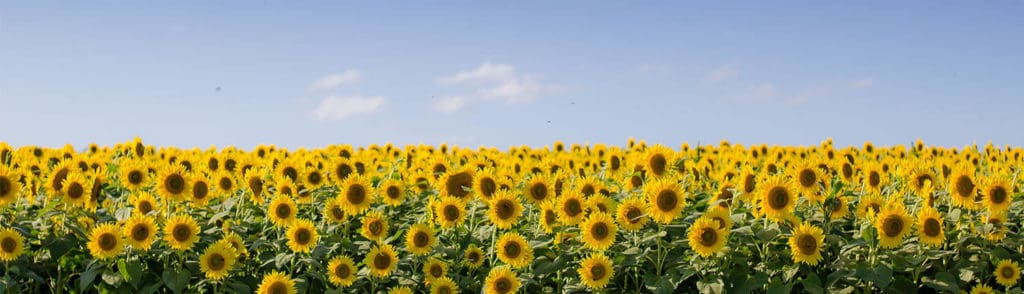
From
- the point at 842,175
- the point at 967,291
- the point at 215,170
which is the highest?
the point at 215,170

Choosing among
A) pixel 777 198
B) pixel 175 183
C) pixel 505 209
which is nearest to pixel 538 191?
pixel 505 209

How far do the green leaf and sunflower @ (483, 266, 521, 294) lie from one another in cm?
313

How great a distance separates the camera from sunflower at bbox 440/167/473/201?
7691mm

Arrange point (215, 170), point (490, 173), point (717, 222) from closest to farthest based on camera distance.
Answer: point (717, 222) → point (490, 173) → point (215, 170)

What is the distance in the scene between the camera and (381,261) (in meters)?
7.00

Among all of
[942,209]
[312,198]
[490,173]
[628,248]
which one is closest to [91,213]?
[312,198]

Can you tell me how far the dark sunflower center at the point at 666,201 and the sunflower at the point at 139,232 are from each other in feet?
11.9

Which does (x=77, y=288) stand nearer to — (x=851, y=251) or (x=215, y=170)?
(x=215, y=170)

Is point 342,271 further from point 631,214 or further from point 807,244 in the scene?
point 807,244

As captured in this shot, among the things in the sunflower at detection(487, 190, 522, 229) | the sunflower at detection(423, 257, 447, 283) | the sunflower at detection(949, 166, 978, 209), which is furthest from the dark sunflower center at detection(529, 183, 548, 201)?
the sunflower at detection(949, 166, 978, 209)

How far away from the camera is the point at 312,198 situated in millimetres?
8586

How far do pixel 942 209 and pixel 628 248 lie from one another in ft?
11.2

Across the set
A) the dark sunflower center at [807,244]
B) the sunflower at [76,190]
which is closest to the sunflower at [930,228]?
the dark sunflower center at [807,244]

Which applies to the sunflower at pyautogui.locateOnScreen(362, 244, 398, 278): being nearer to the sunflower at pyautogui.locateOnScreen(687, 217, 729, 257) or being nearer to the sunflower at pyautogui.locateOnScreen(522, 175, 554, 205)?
the sunflower at pyautogui.locateOnScreen(522, 175, 554, 205)
